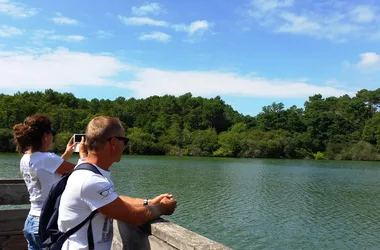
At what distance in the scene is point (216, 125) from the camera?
110 metres

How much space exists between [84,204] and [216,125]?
109 meters

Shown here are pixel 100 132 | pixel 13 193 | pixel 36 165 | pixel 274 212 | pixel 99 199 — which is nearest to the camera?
pixel 99 199

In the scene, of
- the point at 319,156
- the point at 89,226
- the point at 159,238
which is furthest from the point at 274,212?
the point at 319,156

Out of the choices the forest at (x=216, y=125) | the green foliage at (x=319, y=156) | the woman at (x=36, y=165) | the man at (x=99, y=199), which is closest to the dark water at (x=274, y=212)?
the woman at (x=36, y=165)

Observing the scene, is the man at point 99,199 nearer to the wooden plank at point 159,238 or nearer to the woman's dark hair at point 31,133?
the wooden plank at point 159,238

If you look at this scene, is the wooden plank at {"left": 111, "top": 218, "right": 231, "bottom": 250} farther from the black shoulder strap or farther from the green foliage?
the green foliage

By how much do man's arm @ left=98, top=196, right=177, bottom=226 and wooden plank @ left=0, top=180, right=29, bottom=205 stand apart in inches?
84.4

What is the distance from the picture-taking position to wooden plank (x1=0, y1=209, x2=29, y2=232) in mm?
3914

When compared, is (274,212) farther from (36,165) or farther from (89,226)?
(89,226)

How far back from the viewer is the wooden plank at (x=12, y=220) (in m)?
3.91

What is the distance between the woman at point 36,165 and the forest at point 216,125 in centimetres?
6732

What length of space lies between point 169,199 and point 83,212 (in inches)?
22.3

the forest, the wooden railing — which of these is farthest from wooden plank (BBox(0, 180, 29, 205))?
the forest

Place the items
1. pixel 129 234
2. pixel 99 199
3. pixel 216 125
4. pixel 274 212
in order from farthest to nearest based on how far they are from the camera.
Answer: pixel 216 125 → pixel 274 212 → pixel 129 234 → pixel 99 199
